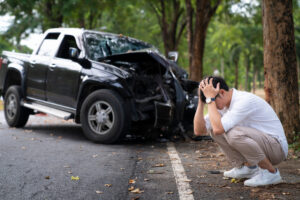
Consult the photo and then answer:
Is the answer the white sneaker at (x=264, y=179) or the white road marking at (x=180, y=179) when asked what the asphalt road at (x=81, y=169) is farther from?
the white sneaker at (x=264, y=179)

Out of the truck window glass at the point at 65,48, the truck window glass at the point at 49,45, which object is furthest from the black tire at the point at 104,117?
the truck window glass at the point at 49,45

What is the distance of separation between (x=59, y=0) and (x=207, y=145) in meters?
13.9

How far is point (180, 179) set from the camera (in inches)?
182

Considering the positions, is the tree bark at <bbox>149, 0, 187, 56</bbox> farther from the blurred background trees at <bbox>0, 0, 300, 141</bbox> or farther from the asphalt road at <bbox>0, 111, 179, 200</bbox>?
the asphalt road at <bbox>0, 111, 179, 200</bbox>

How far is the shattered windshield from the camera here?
769 cm

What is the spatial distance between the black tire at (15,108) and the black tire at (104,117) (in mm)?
2265

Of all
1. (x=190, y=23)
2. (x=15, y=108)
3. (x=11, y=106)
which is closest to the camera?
(x=15, y=108)

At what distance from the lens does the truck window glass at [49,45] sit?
843 cm

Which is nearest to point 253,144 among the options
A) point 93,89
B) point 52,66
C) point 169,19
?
point 93,89

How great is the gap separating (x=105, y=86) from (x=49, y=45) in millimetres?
2173

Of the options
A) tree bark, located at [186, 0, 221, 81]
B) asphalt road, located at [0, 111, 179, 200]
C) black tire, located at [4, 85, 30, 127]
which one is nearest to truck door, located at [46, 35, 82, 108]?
asphalt road, located at [0, 111, 179, 200]

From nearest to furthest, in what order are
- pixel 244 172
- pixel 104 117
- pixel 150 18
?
pixel 244 172 < pixel 104 117 < pixel 150 18

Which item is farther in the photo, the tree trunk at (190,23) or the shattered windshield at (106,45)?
the tree trunk at (190,23)

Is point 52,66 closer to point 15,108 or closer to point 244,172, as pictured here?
point 15,108
